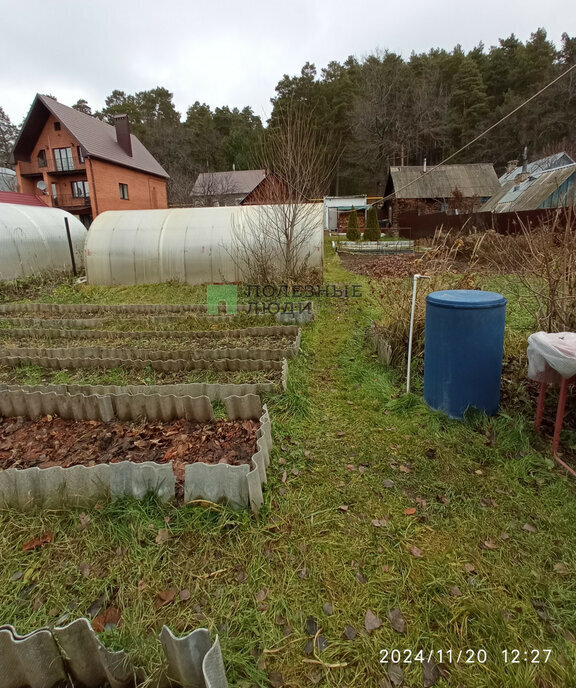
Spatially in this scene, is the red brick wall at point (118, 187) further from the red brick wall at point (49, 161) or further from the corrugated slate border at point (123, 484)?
the corrugated slate border at point (123, 484)

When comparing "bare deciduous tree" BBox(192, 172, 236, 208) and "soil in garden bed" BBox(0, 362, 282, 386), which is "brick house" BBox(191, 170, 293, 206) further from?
"soil in garden bed" BBox(0, 362, 282, 386)

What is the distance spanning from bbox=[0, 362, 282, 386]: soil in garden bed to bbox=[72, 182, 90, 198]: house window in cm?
2870

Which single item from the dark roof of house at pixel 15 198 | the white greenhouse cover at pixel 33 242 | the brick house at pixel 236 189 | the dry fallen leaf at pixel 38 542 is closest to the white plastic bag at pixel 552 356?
the dry fallen leaf at pixel 38 542

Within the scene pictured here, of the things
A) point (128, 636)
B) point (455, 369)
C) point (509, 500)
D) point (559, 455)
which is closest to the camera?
point (128, 636)

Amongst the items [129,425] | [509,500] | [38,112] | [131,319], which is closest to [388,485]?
[509,500]

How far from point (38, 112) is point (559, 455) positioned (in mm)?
35878

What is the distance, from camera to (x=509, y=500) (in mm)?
2717

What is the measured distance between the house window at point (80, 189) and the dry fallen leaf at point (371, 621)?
110ft

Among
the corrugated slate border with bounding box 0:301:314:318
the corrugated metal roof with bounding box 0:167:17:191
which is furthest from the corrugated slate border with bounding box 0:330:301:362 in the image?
the corrugated metal roof with bounding box 0:167:17:191

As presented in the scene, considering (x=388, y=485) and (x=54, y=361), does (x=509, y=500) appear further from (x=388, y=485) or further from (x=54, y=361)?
(x=54, y=361)

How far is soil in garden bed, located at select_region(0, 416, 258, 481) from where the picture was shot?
3.26 m

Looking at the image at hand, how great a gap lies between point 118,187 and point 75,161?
3.18 m

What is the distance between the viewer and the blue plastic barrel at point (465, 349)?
3.42 metres

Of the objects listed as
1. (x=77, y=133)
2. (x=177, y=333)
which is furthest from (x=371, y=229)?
(x=77, y=133)
